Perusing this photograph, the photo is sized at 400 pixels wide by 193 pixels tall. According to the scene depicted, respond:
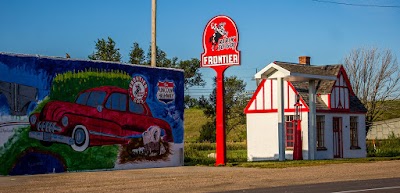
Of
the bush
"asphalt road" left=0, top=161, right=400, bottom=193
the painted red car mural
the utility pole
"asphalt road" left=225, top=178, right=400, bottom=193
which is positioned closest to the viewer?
"asphalt road" left=225, top=178, right=400, bottom=193

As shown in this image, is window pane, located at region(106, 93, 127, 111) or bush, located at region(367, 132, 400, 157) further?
bush, located at region(367, 132, 400, 157)

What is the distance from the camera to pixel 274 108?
3472 cm

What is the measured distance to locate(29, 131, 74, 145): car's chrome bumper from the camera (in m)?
22.4

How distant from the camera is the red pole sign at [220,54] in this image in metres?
26.8

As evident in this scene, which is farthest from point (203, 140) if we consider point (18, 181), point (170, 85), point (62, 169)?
point (18, 181)

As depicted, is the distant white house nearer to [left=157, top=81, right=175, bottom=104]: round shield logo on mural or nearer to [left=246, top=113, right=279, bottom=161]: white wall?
[left=246, top=113, right=279, bottom=161]: white wall

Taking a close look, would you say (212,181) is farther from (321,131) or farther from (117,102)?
(321,131)

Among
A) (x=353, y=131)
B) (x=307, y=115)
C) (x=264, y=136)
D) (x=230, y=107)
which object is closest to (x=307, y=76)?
(x=307, y=115)

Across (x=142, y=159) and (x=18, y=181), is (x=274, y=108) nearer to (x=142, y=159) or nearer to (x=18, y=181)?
(x=142, y=159)

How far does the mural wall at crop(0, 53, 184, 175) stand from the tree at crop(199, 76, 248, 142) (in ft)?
97.8

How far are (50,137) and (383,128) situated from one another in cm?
4157

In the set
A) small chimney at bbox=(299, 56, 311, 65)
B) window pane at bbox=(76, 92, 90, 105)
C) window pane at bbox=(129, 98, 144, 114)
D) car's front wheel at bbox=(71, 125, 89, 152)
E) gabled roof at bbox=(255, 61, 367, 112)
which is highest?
small chimney at bbox=(299, 56, 311, 65)

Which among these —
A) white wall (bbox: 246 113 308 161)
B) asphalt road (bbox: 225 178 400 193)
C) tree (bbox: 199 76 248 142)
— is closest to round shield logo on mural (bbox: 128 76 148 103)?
asphalt road (bbox: 225 178 400 193)

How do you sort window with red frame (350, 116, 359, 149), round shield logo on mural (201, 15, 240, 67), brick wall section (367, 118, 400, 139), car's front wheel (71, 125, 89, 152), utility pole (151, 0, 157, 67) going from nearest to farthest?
car's front wheel (71, 125, 89, 152) < round shield logo on mural (201, 15, 240, 67) < utility pole (151, 0, 157, 67) < window with red frame (350, 116, 359, 149) < brick wall section (367, 118, 400, 139)
